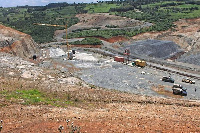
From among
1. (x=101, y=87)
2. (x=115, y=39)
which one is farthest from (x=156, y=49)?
(x=101, y=87)

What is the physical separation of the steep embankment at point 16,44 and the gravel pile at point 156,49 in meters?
33.3

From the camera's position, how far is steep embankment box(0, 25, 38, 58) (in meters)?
63.5

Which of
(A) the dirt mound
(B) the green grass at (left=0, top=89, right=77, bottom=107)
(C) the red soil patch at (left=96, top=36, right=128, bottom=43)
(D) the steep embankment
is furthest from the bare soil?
(A) the dirt mound

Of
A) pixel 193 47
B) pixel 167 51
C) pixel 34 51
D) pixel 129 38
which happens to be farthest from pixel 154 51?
pixel 34 51

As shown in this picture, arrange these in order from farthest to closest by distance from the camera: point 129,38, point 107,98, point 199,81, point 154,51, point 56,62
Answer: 1. point 129,38
2. point 154,51
3. point 56,62
4. point 199,81
5. point 107,98

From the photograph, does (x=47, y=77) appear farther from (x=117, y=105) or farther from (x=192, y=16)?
(x=192, y=16)

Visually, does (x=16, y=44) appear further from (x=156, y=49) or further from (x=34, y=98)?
(x=34, y=98)

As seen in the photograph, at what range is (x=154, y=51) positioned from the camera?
71750 mm

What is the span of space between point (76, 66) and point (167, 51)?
105ft

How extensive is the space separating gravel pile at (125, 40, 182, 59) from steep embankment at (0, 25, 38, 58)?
33323mm

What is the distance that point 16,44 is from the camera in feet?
218

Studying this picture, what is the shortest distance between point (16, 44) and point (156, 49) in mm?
44196

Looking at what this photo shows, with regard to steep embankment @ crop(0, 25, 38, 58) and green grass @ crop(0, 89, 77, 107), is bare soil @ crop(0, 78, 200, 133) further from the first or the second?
steep embankment @ crop(0, 25, 38, 58)

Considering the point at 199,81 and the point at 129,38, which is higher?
the point at 129,38
